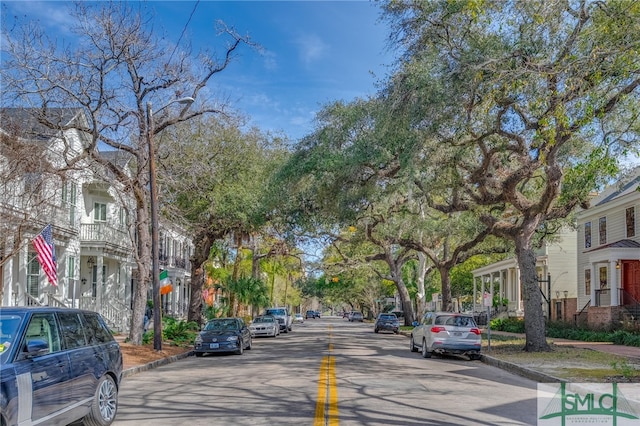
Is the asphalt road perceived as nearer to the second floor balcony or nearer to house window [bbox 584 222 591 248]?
the second floor balcony

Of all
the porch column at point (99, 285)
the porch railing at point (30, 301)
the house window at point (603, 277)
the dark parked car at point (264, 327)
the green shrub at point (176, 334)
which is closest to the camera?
the porch railing at point (30, 301)

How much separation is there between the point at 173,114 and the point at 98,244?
9.83m

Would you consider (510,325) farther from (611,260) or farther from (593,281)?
(611,260)

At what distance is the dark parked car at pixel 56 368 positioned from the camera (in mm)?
6551

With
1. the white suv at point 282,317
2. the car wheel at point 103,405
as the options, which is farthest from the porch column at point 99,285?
the car wheel at point 103,405

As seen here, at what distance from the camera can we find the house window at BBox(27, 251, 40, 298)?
25641 millimetres

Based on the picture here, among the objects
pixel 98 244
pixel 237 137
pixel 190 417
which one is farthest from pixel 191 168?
pixel 190 417

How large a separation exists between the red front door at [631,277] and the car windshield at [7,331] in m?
30.2

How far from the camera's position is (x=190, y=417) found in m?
9.56

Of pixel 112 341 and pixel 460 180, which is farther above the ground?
pixel 460 180

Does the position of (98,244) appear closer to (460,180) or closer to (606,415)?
(460,180)

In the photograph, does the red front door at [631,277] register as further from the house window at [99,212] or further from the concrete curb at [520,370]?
the house window at [99,212]

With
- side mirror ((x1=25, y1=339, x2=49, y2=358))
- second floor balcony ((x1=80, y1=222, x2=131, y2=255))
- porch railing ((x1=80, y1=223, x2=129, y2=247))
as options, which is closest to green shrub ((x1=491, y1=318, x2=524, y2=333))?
second floor balcony ((x1=80, y1=222, x2=131, y2=255))

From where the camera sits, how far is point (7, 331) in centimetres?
707
